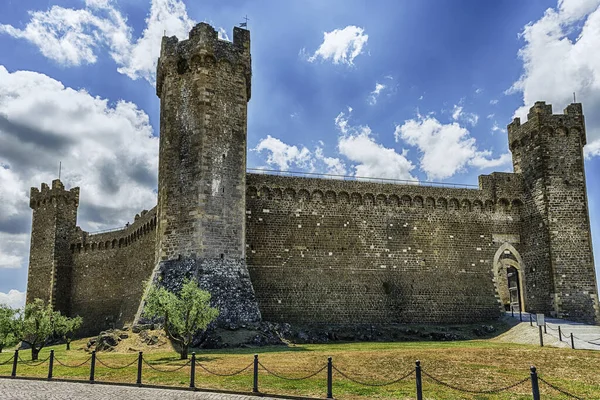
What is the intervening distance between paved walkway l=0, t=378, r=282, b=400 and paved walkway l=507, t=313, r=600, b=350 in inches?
588

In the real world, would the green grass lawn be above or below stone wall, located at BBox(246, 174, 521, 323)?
below

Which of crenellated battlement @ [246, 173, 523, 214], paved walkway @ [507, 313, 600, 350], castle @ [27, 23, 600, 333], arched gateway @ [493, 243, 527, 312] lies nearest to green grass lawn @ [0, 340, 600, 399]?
paved walkway @ [507, 313, 600, 350]

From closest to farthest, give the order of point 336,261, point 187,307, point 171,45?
point 187,307
point 171,45
point 336,261

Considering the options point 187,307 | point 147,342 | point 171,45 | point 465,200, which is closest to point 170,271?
point 147,342

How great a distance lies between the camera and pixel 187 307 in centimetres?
1881

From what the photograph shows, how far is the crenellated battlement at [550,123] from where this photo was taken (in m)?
31.9

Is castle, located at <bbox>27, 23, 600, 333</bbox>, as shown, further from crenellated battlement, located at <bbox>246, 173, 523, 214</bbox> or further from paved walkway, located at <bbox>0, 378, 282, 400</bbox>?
paved walkway, located at <bbox>0, 378, 282, 400</bbox>

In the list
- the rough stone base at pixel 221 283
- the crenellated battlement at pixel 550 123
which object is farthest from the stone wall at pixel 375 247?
the rough stone base at pixel 221 283

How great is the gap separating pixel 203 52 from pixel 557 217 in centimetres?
2212

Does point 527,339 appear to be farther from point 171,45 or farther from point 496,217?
point 171,45

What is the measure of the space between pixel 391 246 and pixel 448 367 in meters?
15.4

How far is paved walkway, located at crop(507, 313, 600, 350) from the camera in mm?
20891

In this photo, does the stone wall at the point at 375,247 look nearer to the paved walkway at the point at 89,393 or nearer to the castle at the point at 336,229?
the castle at the point at 336,229

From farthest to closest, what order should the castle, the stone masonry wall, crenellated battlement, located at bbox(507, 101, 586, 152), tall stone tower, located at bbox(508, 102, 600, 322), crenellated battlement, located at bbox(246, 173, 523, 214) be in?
crenellated battlement, located at bbox(507, 101, 586, 152)
tall stone tower, located at bbox(508, 102, 600, 322)
crenellated battlement, located at bbox(246, 173, 523, 214)
the castle
the stone masonry wall
